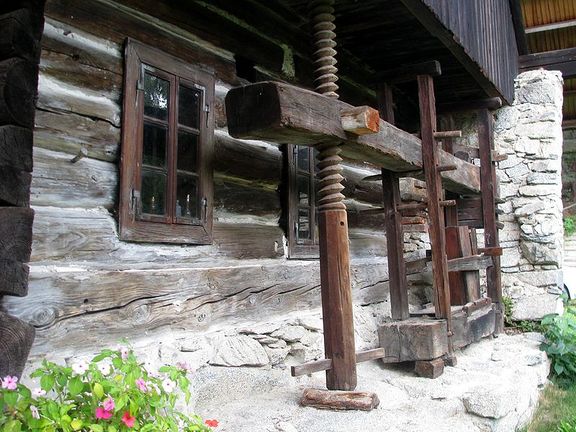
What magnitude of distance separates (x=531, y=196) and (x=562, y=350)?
1868mm

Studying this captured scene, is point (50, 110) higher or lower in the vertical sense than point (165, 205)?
higher

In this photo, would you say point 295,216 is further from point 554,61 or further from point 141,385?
point 554,61

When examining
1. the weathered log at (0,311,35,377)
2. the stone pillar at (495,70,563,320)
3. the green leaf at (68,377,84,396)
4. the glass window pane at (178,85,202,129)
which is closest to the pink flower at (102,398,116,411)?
the green leaf at (68,377,84,396)

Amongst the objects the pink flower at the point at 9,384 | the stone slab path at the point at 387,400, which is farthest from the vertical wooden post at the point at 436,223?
the pink flower at the point at 9,384

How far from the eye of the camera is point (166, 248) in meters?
3.11

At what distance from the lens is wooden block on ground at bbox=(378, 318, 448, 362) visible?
3.87m

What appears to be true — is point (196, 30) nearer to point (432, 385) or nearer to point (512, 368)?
point (432, 385)

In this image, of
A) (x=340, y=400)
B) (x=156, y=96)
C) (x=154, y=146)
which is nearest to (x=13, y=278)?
(x=154, y=146)

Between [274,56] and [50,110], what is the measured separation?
6.42 ft

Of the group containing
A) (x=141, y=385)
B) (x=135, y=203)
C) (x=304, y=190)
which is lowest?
(x=141, y=385)

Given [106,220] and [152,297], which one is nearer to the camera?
[106,220]

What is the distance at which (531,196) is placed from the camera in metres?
6.13

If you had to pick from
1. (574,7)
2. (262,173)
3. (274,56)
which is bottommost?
(262,173)

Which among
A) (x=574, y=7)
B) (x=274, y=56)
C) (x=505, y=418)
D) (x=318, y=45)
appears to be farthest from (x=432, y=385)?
(x=574, y=7)
